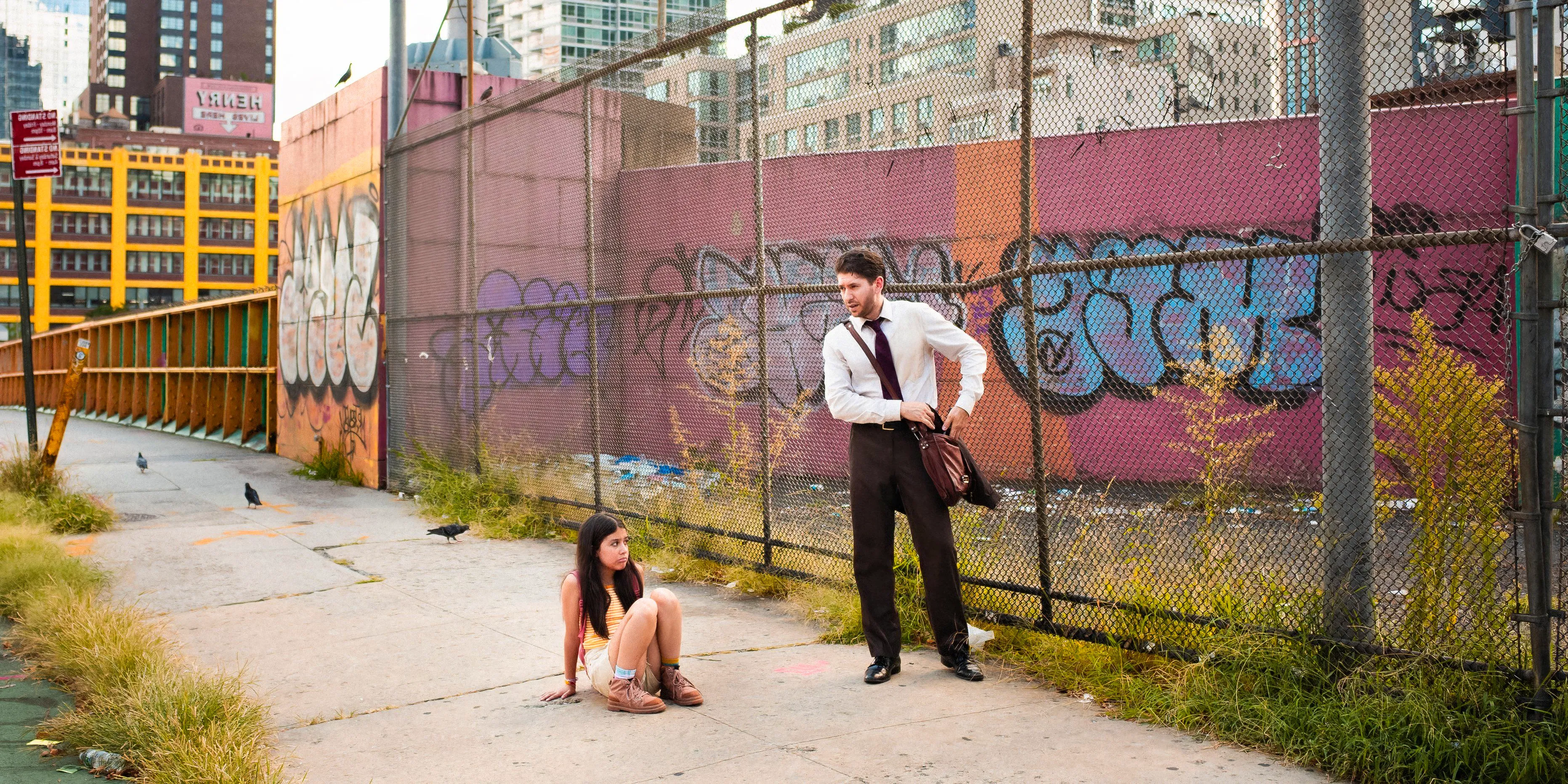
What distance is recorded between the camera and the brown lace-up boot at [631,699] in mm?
4465

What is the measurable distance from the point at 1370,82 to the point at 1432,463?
1.43m

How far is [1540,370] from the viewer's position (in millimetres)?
3740

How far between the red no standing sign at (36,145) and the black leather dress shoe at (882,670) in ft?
31.1

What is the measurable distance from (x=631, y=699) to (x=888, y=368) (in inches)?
66.3

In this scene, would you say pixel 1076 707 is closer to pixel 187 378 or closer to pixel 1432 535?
pixel 1432 535

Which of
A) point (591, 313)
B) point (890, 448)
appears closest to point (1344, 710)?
point (890, 448)

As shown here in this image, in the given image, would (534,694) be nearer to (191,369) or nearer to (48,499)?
(48,499)

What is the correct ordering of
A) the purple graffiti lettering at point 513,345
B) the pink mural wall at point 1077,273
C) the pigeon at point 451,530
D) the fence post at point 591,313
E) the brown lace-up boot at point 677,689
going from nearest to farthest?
the brown lace-up boot at point 677,689
the fence post at point 591,313
the pigeon at point 451,530
the pink mural wall at point 1077,273
the purple graffiti lettering at point 513,345

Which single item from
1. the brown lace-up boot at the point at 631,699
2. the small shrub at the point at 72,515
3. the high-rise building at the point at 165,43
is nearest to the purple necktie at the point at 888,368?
Result: the brown lace-up boot at the point at 631,699

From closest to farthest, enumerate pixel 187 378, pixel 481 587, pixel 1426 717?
pixel 1426 717 < pixel 481 587 < pixel 187 378

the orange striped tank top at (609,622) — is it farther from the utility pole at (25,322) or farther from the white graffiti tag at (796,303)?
the utility pole at (25,322)

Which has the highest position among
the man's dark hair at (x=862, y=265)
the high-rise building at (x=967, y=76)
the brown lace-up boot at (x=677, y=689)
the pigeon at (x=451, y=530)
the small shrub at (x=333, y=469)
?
the high-rise building at (x=967, y=76)

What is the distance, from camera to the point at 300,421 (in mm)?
14984

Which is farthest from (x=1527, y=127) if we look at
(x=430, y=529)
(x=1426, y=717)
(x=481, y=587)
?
(x=430, y=529)
